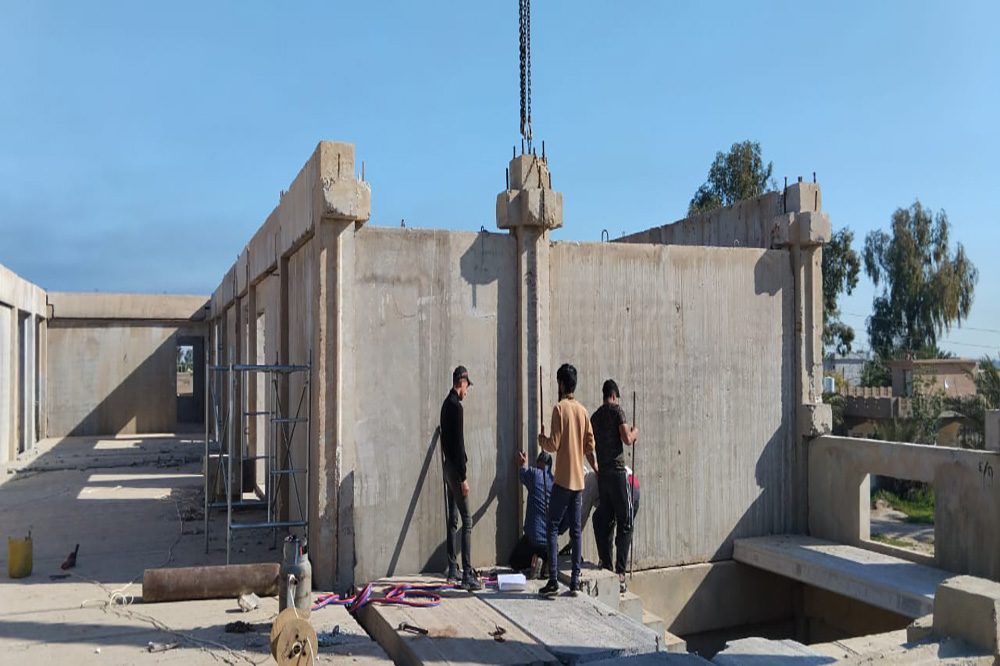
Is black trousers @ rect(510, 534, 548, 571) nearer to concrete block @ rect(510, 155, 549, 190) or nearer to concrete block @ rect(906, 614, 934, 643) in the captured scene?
concrete block @ rect(906, 614, 934, 643)

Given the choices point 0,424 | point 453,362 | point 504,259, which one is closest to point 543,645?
point 453,362

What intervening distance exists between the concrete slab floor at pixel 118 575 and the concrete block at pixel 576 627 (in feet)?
3.84

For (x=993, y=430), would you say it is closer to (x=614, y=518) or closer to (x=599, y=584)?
(x=614, y=518)

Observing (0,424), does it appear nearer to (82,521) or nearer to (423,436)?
(82,521)

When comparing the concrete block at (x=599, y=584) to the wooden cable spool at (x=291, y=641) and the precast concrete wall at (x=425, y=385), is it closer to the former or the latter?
the precast concrete wall at (x=425, y=385)

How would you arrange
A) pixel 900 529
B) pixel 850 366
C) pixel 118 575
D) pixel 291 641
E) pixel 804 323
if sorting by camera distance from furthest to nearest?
pixel 850 366, pixel 900 529, pixel 804 323, pixel 118 575, pixel 291 641

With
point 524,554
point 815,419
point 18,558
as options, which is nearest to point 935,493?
point 815,419

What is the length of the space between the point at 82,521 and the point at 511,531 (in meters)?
6.36

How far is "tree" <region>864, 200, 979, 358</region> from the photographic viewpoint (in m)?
40.2

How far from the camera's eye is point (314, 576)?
7.70 metres

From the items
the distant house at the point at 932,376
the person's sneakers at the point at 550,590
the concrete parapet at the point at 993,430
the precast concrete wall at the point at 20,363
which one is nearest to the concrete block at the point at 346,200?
the person's sneakers at the point at 550,590

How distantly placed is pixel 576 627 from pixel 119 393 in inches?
835

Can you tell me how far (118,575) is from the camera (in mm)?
8281

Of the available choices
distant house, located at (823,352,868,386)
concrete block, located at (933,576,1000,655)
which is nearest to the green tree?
distant house, located at (823,352,868,386)
